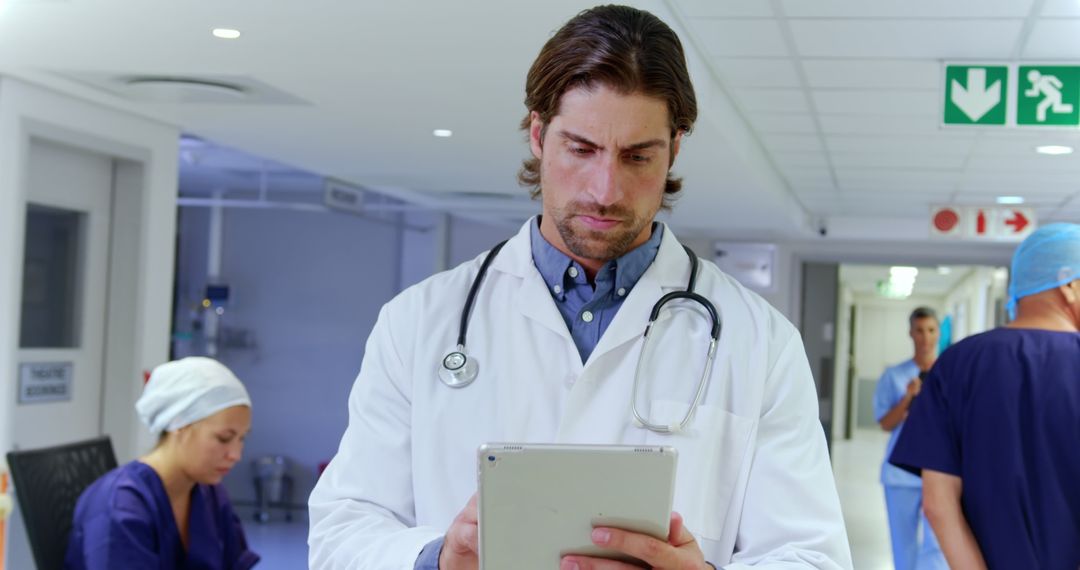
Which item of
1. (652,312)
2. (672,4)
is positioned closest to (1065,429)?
(652,312)

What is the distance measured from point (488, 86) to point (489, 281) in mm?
3385

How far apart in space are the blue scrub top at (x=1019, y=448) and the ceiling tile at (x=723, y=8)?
1860 mm

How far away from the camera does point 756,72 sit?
530cm

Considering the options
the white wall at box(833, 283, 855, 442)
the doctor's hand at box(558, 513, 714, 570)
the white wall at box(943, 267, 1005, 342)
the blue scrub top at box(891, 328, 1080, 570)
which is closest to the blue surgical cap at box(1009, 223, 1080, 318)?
the blue scrub top at box(891, 328, 1080, 570)

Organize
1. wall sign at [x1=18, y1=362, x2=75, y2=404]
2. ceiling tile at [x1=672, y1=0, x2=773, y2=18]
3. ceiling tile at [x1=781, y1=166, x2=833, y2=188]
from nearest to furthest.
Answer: ceiling tile at [x1=672, y1=0, x2=773, y2=18] < wall sign at [x1=18, y1=362, x2=75, y2=404] < ceiling tile at [x1=781, y1=166, x2=833, y2=188]

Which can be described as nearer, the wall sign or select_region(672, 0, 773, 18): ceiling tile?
select_region(672, 0, 773, 18): ceiling tile

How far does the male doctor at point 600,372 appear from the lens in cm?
136

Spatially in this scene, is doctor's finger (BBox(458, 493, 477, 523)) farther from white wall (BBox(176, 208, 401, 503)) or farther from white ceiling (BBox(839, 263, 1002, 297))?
white ceiling (BBox(839, 263, 1002, 297))

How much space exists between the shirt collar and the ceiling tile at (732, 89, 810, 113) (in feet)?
14.3

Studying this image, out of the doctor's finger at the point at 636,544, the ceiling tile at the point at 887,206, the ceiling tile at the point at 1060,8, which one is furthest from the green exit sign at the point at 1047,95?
the ceiling tile at the point at 887,206

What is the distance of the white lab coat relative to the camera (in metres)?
1.37

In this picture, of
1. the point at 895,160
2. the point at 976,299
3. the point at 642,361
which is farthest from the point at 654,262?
the point at 976,299

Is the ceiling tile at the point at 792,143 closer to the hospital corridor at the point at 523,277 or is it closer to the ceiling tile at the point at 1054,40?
the hospital corridor at the point at 523,277

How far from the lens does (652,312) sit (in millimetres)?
1434
